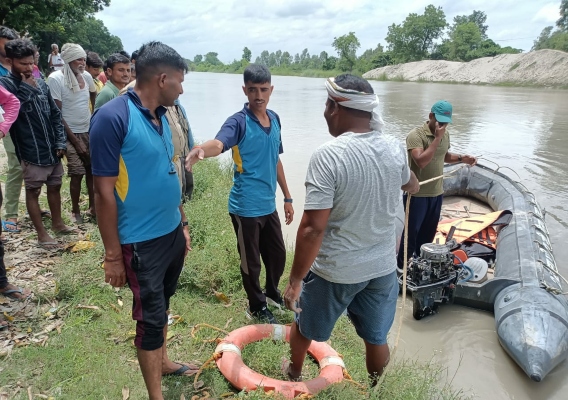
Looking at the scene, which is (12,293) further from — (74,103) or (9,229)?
(74,103)

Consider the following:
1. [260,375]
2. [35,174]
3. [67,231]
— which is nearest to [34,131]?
[35,174]

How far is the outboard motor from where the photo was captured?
4.36m

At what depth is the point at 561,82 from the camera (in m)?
35.0

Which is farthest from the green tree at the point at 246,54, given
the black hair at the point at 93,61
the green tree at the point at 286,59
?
the black hair at the point at 93,61

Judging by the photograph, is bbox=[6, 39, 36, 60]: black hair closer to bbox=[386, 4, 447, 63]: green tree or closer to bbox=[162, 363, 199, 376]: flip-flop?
bbox=[162, 363, 199, 376]: flip-flop

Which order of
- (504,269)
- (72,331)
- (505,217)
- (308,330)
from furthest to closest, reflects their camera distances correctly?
(505,217)
(504,269)
(72,331)
(308,330)

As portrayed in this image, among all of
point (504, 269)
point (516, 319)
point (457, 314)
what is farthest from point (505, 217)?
point (516, 319)

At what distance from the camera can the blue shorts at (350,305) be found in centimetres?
234

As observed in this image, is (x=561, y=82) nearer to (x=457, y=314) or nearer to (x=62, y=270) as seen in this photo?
(x=457, y=314)

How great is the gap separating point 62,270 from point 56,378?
139cm

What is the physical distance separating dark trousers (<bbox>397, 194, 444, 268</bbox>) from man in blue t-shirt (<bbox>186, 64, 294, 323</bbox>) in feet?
5.89

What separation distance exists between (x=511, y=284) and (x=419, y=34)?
74190 millimetres

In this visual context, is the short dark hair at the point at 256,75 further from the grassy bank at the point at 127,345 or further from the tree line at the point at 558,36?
the tree line at the point at 558,36

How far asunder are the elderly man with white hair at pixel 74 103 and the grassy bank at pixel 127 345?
0.85 metres
